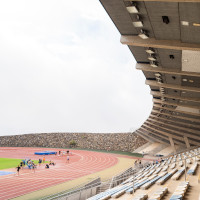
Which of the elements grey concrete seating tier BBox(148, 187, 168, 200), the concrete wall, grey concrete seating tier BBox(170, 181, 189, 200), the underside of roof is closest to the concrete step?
the concrete wall

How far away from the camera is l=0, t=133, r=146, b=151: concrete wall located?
56.2 m

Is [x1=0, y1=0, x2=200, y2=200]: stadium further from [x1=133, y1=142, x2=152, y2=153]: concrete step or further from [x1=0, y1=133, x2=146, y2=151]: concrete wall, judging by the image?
[x1=0, y1=133, x2=146, y2=151]: concrete wall

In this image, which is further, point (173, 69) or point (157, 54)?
point (173, 69)

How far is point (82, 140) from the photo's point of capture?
2376 inches

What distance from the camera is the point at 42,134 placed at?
6334 cm

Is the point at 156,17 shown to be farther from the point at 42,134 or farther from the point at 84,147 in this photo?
the point at 42,134

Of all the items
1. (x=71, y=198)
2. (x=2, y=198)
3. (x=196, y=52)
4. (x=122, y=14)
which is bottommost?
(x=2, y=198)

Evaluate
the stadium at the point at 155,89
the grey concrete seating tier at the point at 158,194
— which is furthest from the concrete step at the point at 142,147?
the grey concrete seating tier at the point at 158,194

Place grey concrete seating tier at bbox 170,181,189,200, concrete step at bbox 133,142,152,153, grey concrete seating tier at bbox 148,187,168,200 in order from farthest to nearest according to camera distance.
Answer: concrete step at bbox 133,142,152,153
grey concrete seating tier at bbox 148,187,168,200
grey concrete seating tier at bbox 170,181,189,200

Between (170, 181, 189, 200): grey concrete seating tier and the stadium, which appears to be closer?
(170, 181, 189, 200): grey concrete seating tier

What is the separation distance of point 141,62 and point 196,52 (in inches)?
186

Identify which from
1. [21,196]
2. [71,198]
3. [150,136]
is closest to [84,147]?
[150,136]

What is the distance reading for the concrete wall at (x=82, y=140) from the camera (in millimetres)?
56188

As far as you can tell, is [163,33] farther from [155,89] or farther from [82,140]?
[82,140]
